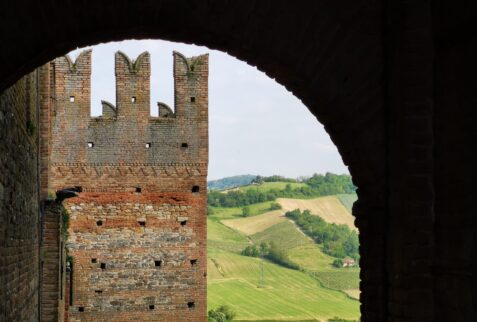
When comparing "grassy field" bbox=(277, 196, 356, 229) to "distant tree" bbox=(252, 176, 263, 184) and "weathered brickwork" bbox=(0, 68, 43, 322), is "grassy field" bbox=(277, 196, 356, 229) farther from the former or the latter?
"weathered brickwork" bbox=(0, 68, 43, 322)

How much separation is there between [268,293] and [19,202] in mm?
53327

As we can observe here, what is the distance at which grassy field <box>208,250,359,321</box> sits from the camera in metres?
53.0

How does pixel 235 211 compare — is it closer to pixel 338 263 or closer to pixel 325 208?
pixel 325 208

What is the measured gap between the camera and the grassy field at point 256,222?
267 feet

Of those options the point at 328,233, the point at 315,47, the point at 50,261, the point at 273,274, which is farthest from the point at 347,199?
the point at 315,47

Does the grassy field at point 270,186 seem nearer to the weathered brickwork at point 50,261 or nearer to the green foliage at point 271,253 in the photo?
the green foliage at point 271,253

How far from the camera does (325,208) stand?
83.2 m

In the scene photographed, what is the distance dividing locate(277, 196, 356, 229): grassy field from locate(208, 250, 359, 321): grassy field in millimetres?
10594

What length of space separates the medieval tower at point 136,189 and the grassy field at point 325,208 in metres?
59.1

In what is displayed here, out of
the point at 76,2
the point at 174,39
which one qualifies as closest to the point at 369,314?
the point at 174,39

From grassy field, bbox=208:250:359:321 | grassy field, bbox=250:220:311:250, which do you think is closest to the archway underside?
grassy field, bbox=208:250:359:321

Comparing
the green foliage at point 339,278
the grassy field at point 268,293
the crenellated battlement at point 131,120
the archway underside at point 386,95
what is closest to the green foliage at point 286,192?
the green foliage at point 339,278

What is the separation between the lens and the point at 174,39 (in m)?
5.58

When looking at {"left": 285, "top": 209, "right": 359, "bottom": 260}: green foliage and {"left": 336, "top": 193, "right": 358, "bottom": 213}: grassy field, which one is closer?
{"left": 285, "top": 209, "right": 359, "bottom": 260}: green foliage
